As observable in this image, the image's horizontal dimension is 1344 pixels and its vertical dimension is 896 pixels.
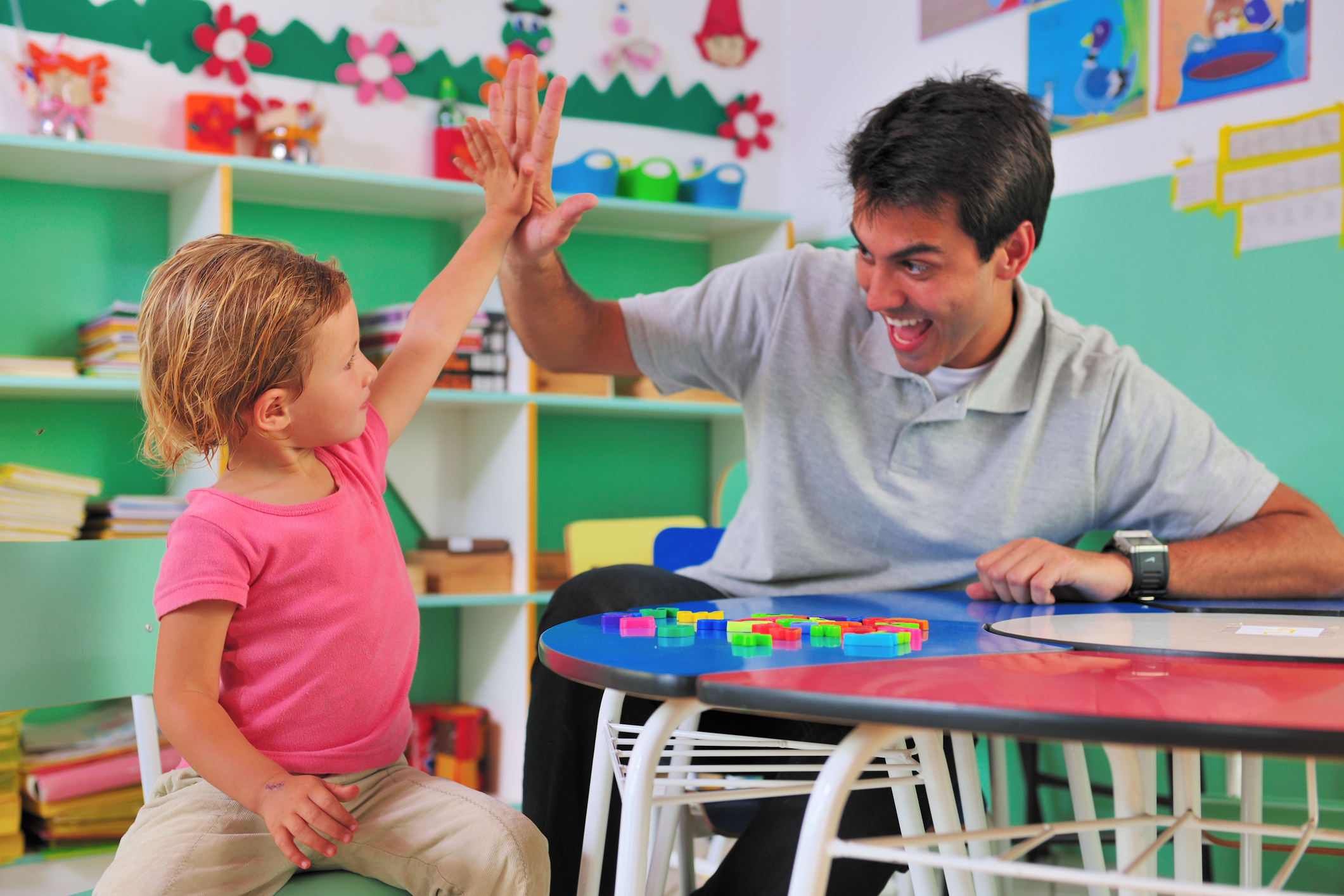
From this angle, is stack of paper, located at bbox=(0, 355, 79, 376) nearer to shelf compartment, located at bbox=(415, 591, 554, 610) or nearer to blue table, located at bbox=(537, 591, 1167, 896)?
shelf compartment, located at bbox=(415, 591, 554, 610)

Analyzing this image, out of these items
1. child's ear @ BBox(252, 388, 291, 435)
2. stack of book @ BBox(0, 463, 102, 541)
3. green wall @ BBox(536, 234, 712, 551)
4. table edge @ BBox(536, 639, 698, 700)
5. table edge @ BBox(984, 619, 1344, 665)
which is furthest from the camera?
green wall @ BBox(536, 234, 712, 551)

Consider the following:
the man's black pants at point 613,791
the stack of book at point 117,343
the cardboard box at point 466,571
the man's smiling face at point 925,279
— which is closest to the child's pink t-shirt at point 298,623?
the man's black pants at point 613,791

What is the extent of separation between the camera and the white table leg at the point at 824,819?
0.62m

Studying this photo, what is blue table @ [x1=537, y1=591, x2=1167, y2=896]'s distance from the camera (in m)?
0.73

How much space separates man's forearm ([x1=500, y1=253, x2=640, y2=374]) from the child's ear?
528mm

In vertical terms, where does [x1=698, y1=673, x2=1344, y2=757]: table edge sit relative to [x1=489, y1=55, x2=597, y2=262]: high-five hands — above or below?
below

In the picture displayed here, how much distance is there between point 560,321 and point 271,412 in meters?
0.66

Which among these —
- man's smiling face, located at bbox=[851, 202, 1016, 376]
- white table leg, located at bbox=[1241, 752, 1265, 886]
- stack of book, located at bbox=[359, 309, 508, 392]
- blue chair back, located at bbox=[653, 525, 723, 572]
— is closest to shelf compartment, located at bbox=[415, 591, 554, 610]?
stack of book, located at bbox=[359, 309, 508, 392]

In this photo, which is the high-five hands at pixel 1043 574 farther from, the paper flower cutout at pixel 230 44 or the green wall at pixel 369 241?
the paper flower cutout at pixel 230 44

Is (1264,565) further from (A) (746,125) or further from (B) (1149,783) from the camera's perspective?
(A) (746,125)

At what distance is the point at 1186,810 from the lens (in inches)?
32.8

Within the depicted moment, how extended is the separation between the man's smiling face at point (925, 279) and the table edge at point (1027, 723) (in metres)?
0.95

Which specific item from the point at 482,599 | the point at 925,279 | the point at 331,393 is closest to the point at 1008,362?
the point at 925,279

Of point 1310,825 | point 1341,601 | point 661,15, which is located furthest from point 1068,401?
point 661,15
